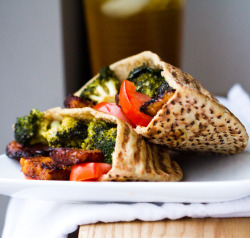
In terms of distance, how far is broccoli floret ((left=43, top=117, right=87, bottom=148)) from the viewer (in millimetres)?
2033

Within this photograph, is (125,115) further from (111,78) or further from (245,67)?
(245,67)

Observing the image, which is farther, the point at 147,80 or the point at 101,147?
the point at 147,80

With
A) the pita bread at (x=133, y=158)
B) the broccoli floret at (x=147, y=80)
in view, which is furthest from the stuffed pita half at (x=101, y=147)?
the broccoli floret at (x=147, y=80)

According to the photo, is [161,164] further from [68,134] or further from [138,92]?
[68,134]

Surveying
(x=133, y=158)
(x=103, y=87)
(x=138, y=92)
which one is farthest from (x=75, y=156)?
(x=103, y=87)

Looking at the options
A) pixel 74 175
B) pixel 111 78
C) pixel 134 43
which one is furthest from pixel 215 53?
pixel 74 175

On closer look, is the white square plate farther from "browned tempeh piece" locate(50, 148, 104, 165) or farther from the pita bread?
"browned tempeh piece" locate(50, 148, 104, 165)

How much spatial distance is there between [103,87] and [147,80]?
1.46 feet

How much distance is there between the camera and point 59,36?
13.5 ft

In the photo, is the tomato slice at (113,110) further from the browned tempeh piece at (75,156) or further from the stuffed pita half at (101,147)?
the browned tempeh piece at (75,156)

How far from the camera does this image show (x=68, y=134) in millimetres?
2033

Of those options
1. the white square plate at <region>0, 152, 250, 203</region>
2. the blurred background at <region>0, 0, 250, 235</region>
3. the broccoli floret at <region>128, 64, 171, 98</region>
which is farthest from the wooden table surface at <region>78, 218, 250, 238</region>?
the blurred background at <region>0, 0, 250, 235</region>

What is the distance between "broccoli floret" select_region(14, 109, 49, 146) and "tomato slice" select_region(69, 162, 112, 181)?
585 millimetres

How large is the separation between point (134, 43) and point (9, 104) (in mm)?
1595
